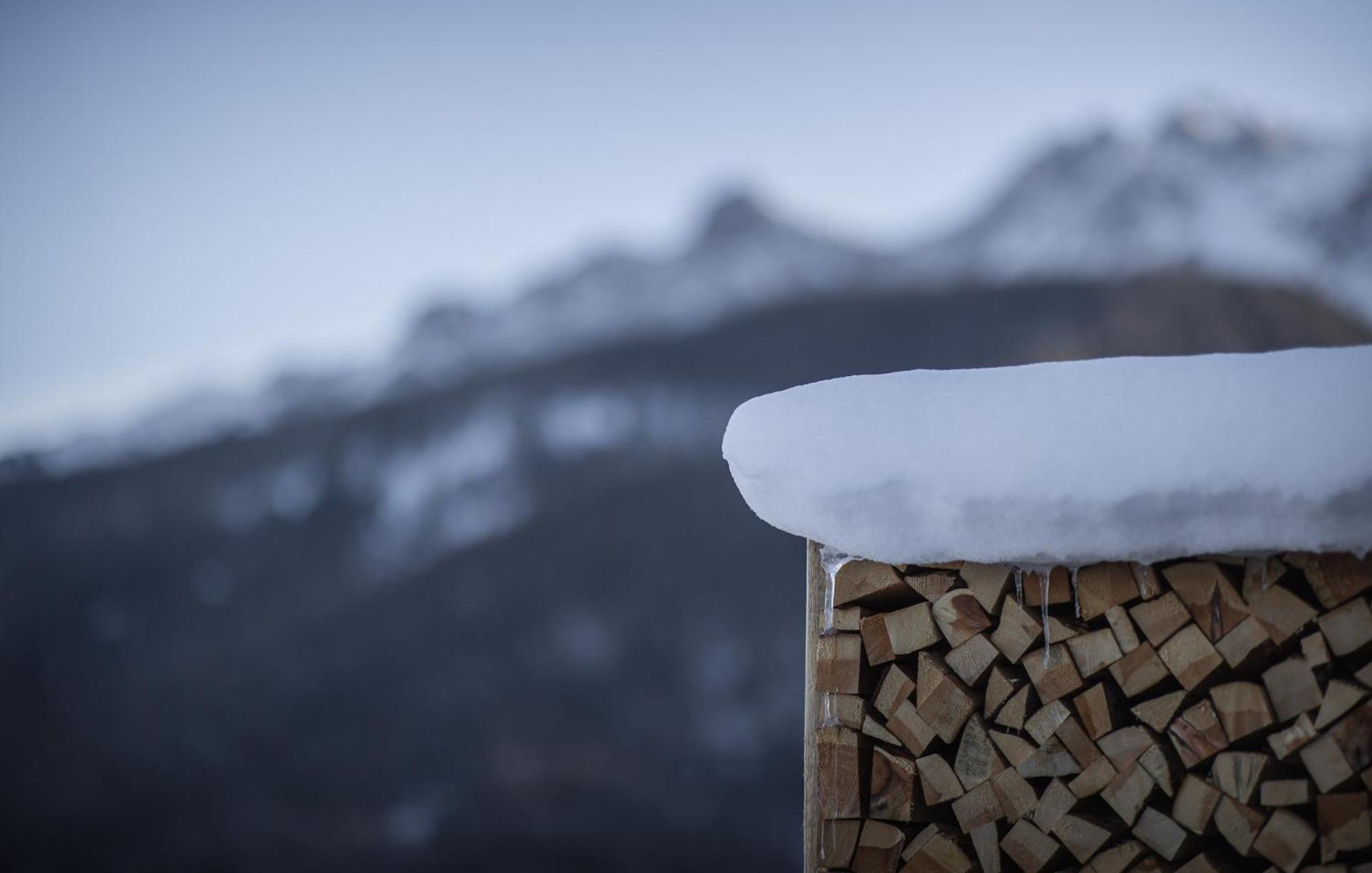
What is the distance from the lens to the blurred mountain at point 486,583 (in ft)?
48.5

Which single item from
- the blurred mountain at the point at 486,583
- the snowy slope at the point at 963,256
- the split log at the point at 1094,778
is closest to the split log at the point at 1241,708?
the split log at the point at 1094,778

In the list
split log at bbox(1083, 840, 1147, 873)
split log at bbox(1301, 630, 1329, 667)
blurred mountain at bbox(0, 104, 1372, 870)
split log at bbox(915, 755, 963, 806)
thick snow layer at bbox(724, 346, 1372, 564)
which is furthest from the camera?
blurred mountain at bbox(0, 104, 1372, 870)

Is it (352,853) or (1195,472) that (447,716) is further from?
(1195,472)

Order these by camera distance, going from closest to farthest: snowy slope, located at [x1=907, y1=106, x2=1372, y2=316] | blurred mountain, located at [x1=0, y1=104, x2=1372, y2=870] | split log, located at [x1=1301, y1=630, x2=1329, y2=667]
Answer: split log, located at [x1=1301, y1=630, x2=1329, y2=667], blurred mountain, located at [x1=0, y1=104, x2=1372, y2=870], snowy slope, located at [x1=907, y1=106, x2=1372, y2=316]

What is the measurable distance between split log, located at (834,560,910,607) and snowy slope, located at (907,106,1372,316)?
55.9 feet

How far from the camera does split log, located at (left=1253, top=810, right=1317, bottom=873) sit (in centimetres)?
191

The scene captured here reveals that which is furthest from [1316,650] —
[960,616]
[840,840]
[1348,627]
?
[840,840]

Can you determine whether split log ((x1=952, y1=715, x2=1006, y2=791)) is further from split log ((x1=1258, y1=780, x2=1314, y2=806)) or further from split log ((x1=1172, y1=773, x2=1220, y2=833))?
Answer: split log ((x1=1258, y1=780, x2=1314, y2=806))

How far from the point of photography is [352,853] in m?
14.2

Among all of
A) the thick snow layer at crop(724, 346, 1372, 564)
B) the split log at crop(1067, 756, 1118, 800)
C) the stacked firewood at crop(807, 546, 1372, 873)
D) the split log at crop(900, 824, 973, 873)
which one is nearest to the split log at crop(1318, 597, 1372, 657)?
the stacked firewood at crop(807, 546, 1372, 873)

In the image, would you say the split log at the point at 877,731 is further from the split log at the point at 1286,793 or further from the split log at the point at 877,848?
the split log at the point at 1286,793

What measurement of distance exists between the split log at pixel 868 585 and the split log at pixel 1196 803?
615 millimetres

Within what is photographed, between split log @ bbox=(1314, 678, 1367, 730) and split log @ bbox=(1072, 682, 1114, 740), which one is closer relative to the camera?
split log @ bbox=(1314, 678, 1367, 730)

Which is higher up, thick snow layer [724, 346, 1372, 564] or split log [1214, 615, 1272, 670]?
thick snow layer [724, 346, 1372, 564]
